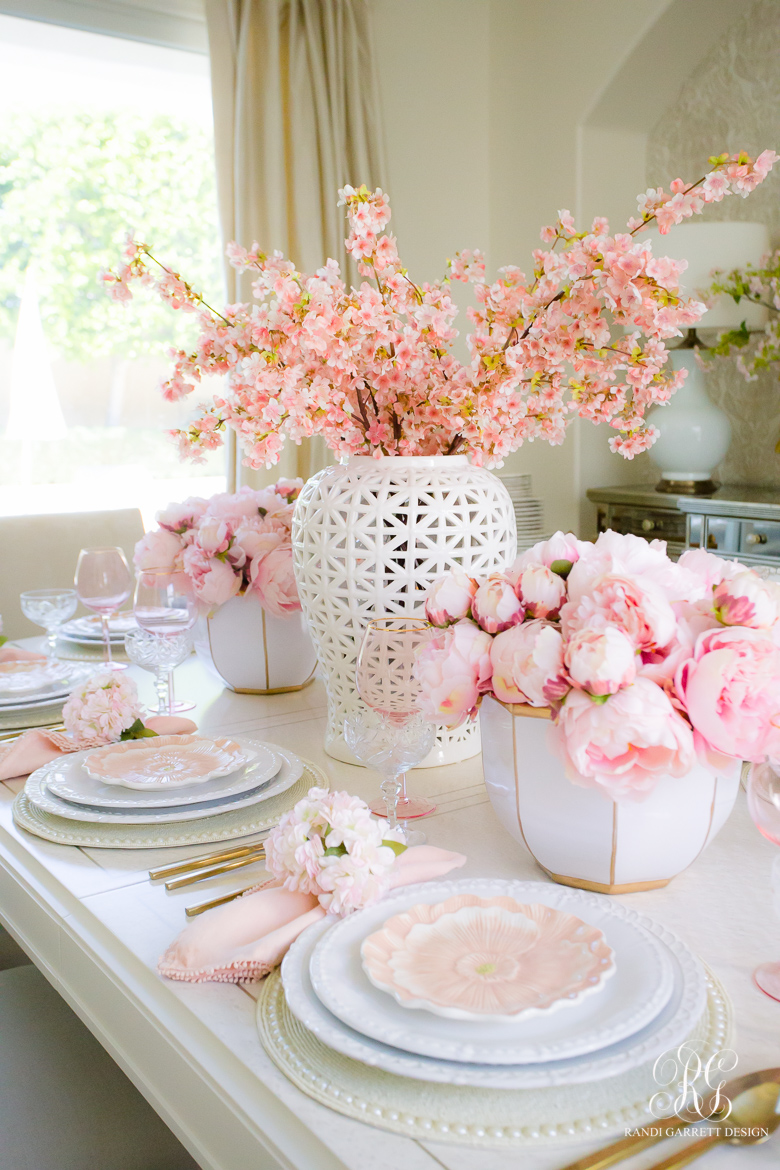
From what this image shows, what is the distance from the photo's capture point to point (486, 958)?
634 mm

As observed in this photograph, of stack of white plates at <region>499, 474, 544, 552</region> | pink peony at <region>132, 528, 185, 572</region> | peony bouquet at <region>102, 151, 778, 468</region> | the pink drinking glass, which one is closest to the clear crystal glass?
pink peony at <region>132, 528, 185, 572</region>

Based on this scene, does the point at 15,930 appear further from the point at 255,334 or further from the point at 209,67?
the point at 209,67

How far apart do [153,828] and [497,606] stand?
421 millimetres

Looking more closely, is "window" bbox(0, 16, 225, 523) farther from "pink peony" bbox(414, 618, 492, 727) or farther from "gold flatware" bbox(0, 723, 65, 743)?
"pink peony" bbox(414, 618, 492, 727)

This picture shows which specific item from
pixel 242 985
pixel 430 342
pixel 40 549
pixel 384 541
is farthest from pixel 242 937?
pixel 40 549

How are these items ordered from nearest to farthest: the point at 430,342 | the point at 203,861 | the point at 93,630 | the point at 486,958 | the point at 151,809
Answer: the point at 486,958 → the point at 203,861 → the point at 151,809 → the point at 430,342 → the point at 93,630

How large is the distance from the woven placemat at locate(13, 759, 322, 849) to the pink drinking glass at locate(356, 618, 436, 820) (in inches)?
4.4

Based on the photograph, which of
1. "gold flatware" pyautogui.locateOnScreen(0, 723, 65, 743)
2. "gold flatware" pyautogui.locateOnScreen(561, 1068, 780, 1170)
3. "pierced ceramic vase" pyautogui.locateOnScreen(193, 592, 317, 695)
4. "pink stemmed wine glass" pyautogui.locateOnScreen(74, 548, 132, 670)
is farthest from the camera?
"pink stemmed wine glass" pyautogui.locateOnScreen(74, 548, 132, 670)

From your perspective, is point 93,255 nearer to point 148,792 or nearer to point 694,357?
point 694,357

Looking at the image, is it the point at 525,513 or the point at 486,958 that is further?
the point at 525,513

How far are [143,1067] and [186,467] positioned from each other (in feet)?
12.4

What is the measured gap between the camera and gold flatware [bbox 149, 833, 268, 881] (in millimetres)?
837

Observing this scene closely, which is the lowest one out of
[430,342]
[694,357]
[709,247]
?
[430,342]

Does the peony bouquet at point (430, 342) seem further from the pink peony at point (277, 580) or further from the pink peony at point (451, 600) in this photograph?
the pink peony at point (451, 600)
